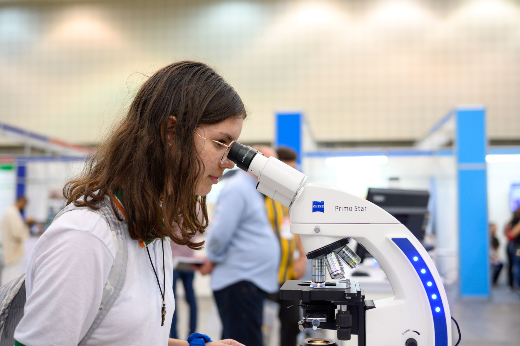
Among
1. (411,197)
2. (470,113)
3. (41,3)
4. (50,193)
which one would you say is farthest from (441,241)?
(41,3)

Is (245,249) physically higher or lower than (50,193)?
lower

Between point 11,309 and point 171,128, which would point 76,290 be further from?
point 171,128

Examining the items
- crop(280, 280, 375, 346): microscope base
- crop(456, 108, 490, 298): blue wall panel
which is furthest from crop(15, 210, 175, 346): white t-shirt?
crop(456, 108, 490, 298): blue wall panel

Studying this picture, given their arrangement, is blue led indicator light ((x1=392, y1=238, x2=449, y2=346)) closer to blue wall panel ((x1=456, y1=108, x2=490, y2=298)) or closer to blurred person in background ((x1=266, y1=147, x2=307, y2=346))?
blurred person in background ((x1=266, y1=147, x2=307, y2=346))

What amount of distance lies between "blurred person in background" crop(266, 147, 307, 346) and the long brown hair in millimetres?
1720

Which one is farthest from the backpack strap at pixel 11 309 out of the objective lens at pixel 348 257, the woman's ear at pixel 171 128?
the objective lens at pixel 348 257

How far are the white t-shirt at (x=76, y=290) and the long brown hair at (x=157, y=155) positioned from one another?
0.22ft

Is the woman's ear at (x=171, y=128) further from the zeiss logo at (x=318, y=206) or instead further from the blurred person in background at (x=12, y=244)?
the blurred person in background at (x=12, y=244)

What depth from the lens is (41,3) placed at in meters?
10.5

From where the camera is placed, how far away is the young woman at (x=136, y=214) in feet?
2.28

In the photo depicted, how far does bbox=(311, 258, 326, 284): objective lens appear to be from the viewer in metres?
0.96

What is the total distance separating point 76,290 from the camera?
695mm

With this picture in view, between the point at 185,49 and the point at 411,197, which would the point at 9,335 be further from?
the point at 185,49

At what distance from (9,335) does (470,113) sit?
19.8 feet
